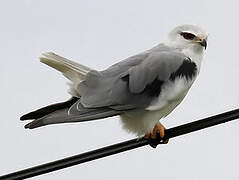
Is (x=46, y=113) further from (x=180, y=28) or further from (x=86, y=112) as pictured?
(x=180, y=28)

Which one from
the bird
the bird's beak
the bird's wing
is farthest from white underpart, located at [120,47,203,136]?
the bird's wing

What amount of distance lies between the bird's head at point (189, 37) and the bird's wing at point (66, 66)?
1060mm

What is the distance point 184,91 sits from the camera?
20.1ft

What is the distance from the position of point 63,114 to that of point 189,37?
1.58 metres

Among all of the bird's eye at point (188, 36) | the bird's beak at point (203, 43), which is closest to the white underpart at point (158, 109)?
the bird's beak at point (203, 43)

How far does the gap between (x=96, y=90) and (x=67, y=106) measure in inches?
12.9

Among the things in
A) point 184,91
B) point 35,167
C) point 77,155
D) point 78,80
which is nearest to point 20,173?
point 35,167

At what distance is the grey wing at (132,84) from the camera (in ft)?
19.8

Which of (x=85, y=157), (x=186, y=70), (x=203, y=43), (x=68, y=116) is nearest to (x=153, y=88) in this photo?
(x=186, y=70)

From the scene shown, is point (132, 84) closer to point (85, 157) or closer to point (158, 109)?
point (158, 109)

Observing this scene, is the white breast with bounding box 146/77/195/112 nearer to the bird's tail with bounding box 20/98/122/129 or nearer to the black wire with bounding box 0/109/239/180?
the bird's tail with bounding box 20/98/122/129

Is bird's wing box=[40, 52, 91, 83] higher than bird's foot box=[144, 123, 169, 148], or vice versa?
bird's wing box=[40, 52, 91, 83]

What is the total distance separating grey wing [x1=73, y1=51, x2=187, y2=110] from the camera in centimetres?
605

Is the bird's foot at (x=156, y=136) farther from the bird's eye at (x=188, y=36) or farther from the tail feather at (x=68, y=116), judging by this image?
the bird's eye at (x=188, y=36)
